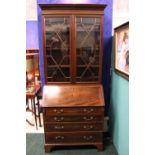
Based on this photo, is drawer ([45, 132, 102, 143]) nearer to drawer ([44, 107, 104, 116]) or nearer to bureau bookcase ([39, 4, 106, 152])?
bureau bookcase ([39, 4, 106, 152])

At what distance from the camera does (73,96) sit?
2.65 metres

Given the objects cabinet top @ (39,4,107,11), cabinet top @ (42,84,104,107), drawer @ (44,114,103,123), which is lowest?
drawer @ (44,114,103,123)

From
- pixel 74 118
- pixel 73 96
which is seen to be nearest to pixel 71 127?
pixel 74 118

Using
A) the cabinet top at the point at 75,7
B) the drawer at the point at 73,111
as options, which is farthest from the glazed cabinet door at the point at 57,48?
the drawer at the point at 73,111

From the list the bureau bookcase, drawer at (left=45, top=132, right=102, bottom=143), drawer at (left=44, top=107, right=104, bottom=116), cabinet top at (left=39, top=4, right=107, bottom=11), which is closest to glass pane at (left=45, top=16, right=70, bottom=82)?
the bureau bookcase

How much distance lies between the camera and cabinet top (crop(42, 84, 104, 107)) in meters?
2.57

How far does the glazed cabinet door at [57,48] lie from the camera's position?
8.46ft

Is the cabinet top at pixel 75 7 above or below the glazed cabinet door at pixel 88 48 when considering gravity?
above

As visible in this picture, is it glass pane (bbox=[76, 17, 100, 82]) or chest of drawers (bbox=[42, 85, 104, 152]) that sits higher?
glass pane (bbox=[76, 17, 100, 82])

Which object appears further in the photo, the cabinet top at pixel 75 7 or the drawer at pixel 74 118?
the drawer at pixel 74 118

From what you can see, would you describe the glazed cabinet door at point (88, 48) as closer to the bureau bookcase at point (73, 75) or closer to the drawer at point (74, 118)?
the bureau bookcase at point (73, 75)
